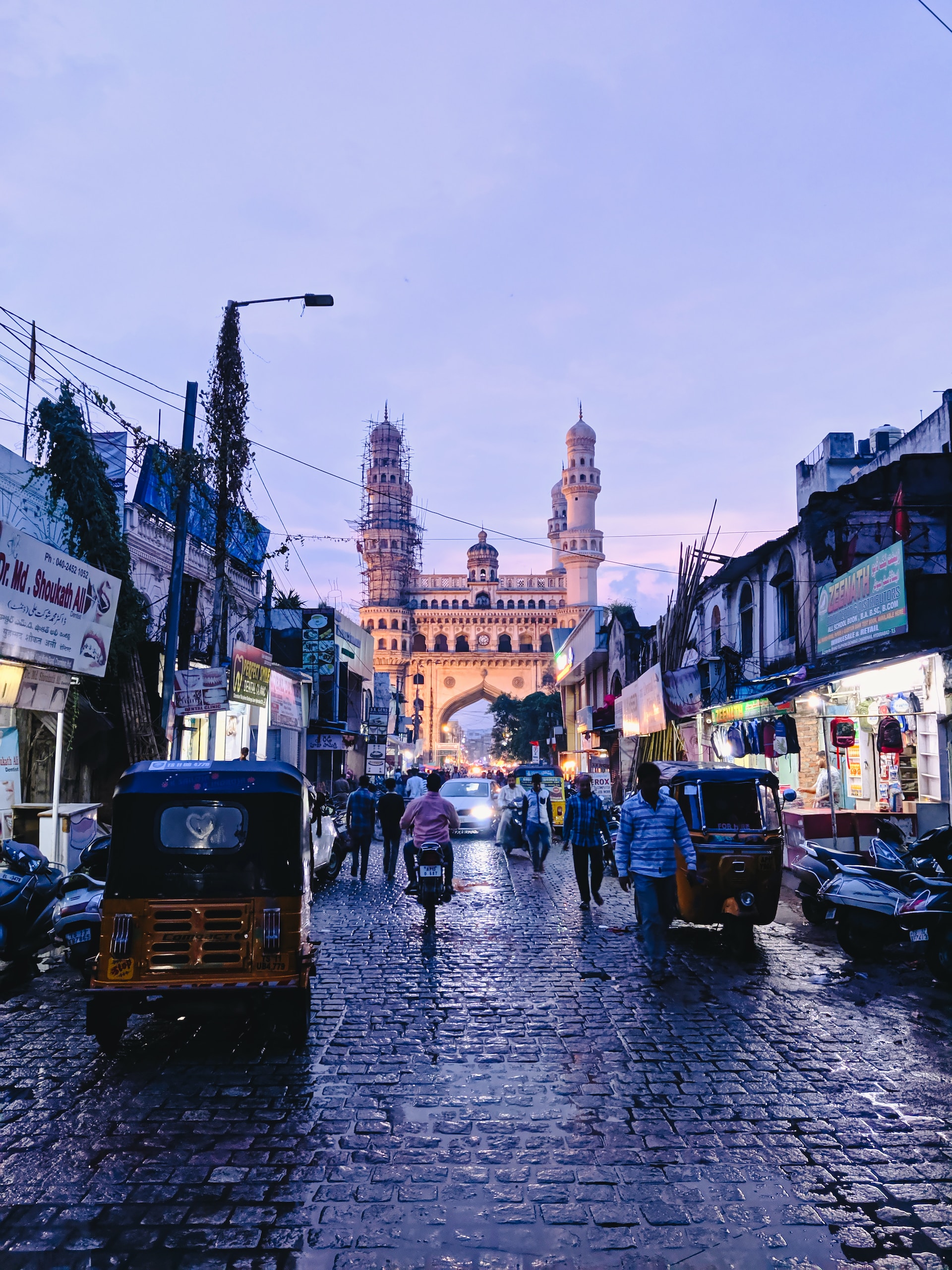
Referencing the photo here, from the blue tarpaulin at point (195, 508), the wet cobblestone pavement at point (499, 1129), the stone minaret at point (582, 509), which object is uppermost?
the stone minaret at point (582, 509)

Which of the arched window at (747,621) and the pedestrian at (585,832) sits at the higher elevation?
the arched window at (747,621)

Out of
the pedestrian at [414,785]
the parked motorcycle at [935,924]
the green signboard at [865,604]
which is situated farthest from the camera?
the pedestrian at [414,785]

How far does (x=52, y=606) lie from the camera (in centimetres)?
1163

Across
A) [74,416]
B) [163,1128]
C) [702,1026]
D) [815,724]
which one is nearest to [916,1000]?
[702,1026]

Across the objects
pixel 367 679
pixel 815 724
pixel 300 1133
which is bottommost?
pixel 300 1133

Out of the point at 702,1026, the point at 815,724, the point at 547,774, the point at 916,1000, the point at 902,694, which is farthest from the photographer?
the point at 547,774

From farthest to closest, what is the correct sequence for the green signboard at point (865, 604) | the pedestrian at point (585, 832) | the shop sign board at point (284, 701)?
1. the shop sign board at point (284, 701)
2. the green signboard at point (865, 604)
3. the pedestrian at point (585, 832)

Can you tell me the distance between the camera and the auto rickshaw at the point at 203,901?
549cm

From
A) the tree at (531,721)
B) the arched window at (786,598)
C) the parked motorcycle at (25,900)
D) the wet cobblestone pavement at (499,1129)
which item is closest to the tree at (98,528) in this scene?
the parked motorcycle at (25,900)

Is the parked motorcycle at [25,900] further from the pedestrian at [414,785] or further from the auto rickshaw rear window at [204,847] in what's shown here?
the pedestrian at [414,785]

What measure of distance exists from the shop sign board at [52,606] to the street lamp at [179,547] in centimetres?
82

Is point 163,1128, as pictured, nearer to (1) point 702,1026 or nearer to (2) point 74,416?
(1) point 702,1026

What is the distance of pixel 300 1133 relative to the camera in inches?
170

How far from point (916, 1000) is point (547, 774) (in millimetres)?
20934
